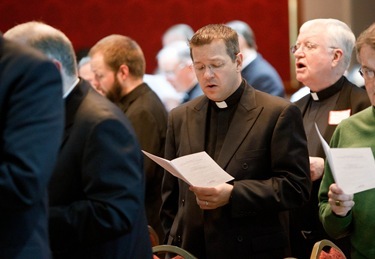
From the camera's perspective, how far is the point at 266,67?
6730mm

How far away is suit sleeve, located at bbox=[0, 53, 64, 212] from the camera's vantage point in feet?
7.29

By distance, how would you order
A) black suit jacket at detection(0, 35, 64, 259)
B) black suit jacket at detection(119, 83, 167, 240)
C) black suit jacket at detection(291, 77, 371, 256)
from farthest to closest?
black suit jacket at detection(119, 83, 167, 240) < black suit jacket at detection(291, 77, 371, 256) < black suit jacket at detection(0, 35, 64, 259)

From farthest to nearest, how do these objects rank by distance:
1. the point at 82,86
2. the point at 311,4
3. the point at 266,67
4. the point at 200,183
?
the point at 311,4
the point at 266,67
the point at 200,183
the point at 82,86

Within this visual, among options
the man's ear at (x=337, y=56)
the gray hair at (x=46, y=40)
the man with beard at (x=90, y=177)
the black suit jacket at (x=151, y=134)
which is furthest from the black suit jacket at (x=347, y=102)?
the gray hair at (x=46, y=40)

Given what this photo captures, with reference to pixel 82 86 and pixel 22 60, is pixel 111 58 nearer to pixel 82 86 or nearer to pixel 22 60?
pixel 82 86

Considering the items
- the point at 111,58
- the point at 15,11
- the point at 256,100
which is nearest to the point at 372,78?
the point at 256,100

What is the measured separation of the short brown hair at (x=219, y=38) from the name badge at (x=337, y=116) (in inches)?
32.3

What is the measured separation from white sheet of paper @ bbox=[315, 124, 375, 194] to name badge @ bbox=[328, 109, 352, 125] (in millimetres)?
1290

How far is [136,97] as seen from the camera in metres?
5.65

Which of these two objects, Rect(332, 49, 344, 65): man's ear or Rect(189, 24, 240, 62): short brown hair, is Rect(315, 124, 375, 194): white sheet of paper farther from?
Rect(332, 49, 344, 65): man's ear

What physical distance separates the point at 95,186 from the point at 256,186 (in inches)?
44.3

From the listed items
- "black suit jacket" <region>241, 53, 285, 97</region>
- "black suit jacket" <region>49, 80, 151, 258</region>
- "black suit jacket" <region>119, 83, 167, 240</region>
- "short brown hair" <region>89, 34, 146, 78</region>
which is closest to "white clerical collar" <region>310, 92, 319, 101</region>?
"black suit jacket" <region>119, 83, 167, 240</region>

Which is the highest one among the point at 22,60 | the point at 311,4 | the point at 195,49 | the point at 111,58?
the point at 22,60

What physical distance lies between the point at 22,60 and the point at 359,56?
62.7 inches
